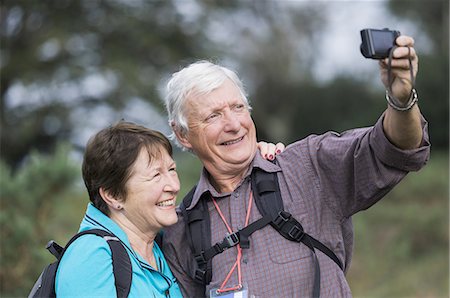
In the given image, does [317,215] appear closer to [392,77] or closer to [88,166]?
[392,77]

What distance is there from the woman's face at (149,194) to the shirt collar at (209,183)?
11 cm

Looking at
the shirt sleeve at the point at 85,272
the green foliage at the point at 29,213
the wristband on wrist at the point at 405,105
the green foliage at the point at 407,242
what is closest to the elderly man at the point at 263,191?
the wristband on wrist at the point at 405,105

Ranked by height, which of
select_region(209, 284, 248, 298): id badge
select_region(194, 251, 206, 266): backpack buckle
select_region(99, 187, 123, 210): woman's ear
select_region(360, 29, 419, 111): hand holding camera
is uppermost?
select_region(360, 29, 419, 111): hand holding camera

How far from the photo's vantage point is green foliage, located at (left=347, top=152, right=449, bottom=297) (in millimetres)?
8672

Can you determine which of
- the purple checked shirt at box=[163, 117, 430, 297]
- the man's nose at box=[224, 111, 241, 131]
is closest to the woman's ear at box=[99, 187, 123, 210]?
the purple checked shirt at box=[163, 117, 430, 297]

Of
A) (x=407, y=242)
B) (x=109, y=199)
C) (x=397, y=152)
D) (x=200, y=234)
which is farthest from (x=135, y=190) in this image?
(x=407, y=242)

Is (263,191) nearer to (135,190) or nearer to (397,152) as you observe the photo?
(135,190)

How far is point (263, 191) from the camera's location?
2.83 metres

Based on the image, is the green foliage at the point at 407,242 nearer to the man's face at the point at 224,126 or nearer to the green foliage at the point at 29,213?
the green foliage at the point at 29,213

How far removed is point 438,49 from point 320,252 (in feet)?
47.3

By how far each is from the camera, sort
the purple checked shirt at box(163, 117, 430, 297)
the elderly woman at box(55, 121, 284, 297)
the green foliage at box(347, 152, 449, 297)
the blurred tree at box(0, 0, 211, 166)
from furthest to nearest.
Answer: the blurred tree at box(0, 0, 211, 166)
the green foliage at box(347, 152, 449, 297)
the elderly woman at box(55, 121, 284, 297)
the purple checked shirt at box(163, 117, 430, 297)

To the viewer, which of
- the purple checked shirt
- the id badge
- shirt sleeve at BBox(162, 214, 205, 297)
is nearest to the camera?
the purple checked shirt

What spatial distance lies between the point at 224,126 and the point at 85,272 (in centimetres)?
87

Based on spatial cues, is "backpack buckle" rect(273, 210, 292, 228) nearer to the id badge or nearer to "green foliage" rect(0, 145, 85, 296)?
the id badge
